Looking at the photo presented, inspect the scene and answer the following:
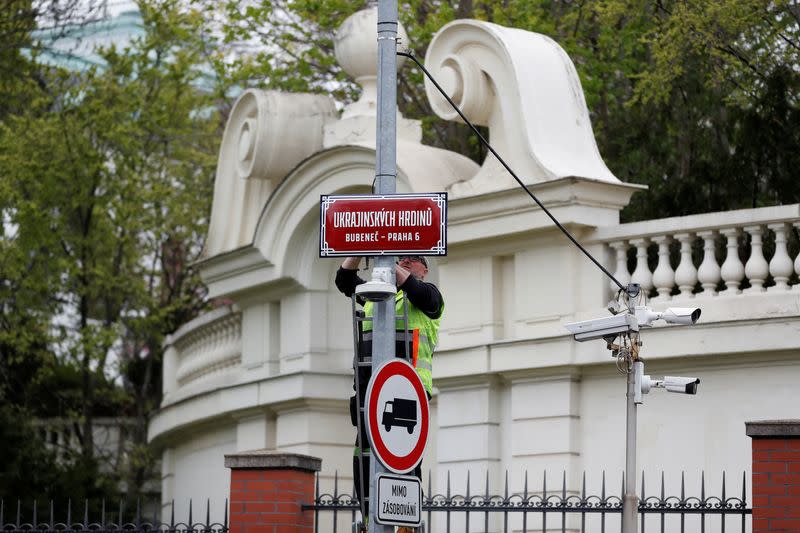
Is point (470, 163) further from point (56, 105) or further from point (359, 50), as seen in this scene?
point (56, 105)

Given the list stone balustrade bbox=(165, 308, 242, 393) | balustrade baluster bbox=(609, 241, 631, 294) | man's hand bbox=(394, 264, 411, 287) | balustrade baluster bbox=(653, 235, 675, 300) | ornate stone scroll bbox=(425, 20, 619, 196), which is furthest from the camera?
stone balustrade bbox=(165, 308, 242, 393)

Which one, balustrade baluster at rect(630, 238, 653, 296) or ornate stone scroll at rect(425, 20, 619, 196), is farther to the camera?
ornate stone scroll at rect(425, 20, 619, 196)

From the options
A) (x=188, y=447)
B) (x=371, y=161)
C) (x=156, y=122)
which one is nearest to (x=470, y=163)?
(x=371, y=161)

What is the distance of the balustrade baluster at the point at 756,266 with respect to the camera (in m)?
14.3

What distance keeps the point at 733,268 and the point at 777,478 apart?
3.24 meters

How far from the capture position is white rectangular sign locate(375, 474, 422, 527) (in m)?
9.35

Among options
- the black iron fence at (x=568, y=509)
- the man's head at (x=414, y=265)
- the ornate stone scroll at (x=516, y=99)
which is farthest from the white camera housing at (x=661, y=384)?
the ornate stone scroll at (x=516, y=99)

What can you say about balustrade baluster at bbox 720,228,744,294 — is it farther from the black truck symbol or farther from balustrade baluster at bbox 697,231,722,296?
the black truck symbol

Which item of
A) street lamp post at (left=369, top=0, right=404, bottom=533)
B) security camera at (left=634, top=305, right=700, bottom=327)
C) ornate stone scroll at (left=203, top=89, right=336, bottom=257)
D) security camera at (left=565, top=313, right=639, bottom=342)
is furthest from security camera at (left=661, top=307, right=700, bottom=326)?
ornate stone scroll at (left=203, top=89, right=336, bottom=257)

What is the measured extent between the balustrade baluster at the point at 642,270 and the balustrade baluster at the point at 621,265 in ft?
0.33

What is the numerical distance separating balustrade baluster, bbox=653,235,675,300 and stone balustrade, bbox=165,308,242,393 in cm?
612

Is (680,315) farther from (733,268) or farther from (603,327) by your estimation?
(733,268)

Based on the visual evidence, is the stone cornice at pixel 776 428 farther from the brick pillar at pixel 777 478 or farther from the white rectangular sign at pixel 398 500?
the white rectangular sign at pixel 398 500

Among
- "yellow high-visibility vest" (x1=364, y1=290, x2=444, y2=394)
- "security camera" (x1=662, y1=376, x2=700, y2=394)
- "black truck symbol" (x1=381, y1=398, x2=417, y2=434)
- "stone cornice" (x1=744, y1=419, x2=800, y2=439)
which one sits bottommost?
"black truck symbol" (x1=381, y1=398, x2=417, y2=434)
